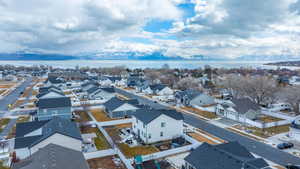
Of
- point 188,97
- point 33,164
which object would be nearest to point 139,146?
point 33,164

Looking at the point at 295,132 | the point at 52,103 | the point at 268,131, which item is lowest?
the point at 268,131

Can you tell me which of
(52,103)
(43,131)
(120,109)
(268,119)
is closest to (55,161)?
(43,131)

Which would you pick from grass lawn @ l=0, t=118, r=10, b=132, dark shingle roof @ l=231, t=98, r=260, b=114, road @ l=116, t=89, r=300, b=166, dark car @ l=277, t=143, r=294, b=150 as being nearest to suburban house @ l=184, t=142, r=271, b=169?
road @ l=116, t=89, r=300, b=166

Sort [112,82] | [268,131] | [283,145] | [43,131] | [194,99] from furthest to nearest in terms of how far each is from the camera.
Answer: [112,82] < [194,99] < [268,131] < [283,145] < [43,131]

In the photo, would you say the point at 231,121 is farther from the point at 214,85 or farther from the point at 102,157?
the point at 214,85

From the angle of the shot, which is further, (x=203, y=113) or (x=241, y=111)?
(x=203, y=113)

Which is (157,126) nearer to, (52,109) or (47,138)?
(47,138)

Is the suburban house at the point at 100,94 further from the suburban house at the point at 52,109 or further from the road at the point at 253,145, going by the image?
the road at the point at 253,145

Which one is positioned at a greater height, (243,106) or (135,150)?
(243,106)
